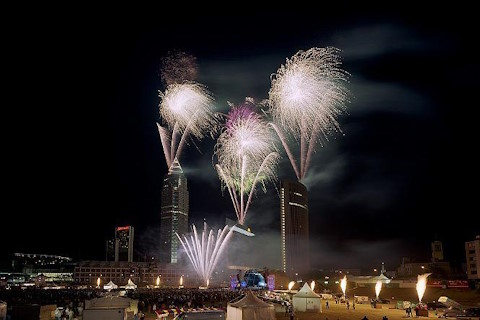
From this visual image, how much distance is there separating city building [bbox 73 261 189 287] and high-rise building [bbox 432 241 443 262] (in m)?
70.3

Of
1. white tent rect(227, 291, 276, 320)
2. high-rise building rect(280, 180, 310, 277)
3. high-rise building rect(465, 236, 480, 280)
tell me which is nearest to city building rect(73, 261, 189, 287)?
high-rise building rect(280, 180, 310, 277)

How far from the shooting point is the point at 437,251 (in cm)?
10869

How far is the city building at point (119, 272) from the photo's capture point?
12375cm

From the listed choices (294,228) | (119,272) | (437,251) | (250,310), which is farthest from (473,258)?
(294,228)

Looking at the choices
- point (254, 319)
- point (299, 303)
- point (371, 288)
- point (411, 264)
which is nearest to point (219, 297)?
point (299, 303)

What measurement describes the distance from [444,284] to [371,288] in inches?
618

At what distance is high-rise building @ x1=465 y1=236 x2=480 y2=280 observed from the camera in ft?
256

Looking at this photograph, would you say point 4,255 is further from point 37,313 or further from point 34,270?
point 37,313

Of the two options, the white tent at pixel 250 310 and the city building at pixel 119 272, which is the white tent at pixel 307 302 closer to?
the white tent at pixel 250 310

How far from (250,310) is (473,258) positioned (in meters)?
71.7

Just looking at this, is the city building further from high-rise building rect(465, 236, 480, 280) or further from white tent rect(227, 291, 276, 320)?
white tent rect(227, 291, 276, 320)

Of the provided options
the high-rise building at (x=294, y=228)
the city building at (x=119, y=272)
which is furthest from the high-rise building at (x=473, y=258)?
the high-rise building at (x=294, y=228)

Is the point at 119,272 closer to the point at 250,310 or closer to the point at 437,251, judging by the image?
the point at 437,251

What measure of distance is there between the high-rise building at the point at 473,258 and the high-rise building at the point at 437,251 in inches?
1031
